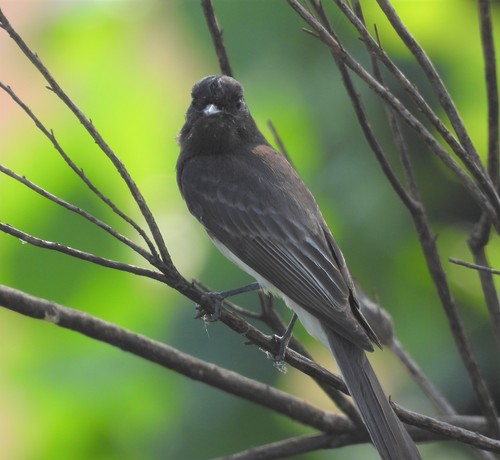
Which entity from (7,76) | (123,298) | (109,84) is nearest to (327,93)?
(109,84)

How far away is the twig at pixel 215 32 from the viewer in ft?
7.80

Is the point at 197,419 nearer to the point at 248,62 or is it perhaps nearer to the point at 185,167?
the point at 185,167

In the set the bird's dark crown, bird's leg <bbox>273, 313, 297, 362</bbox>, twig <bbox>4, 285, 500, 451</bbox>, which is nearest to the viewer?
twig <bbox>4, 285, 500, 451</bbox>

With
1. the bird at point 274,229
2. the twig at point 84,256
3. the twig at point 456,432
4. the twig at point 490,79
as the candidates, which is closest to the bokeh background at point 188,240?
the bird at point 274,229

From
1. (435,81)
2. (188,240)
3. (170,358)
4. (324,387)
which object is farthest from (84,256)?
(188,240)

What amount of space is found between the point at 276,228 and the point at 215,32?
0.69 meters

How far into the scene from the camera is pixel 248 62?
3637 mm

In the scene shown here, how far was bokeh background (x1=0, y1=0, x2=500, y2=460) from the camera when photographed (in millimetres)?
3154

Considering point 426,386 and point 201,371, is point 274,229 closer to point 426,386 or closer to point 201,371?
point 201,371

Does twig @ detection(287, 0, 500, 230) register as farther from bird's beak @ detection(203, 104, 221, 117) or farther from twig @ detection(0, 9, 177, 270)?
bird's beak @ detection(203, 104, 221, 117)

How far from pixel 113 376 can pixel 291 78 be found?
4.34ft

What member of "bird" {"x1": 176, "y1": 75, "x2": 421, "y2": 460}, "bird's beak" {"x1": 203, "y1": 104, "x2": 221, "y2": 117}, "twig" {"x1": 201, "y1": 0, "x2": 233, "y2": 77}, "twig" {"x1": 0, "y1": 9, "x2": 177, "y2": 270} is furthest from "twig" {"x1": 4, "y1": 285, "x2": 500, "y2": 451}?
"bird's beak" {"x1": 203, "y1": 104, "x2": 221, "y2": 117}

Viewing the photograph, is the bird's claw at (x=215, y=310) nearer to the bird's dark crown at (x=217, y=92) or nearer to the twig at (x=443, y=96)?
the twig at (x=443, y=96)

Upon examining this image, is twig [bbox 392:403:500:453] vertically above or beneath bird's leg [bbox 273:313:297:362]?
beneath
